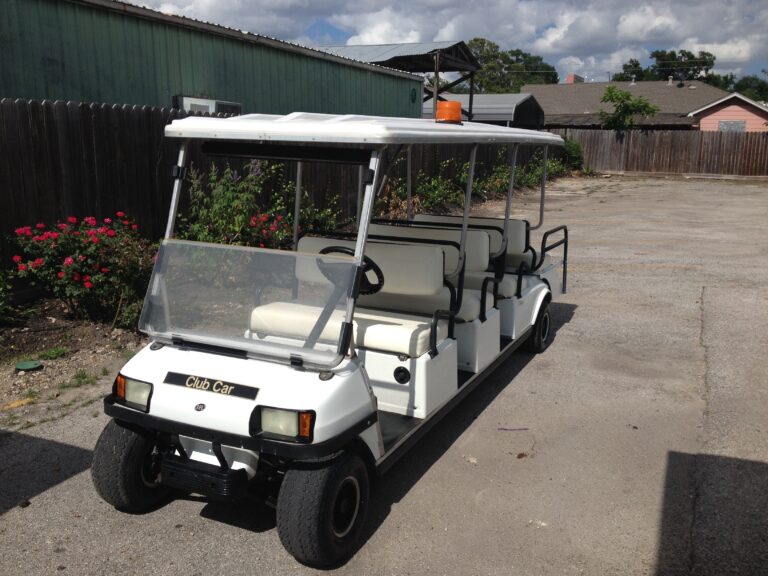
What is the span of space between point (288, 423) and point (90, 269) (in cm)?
383

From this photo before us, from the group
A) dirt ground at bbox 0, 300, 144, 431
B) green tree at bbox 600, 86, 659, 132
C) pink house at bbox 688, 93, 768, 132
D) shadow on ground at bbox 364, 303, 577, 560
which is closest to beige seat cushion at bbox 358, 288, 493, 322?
shadow on ground at bbox 364, 303, 577, 560

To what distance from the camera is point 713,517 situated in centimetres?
359

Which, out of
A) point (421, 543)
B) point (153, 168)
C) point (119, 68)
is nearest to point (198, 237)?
point (153, 168)

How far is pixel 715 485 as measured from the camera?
391cm

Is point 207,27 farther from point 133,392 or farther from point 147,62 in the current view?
point 133,392

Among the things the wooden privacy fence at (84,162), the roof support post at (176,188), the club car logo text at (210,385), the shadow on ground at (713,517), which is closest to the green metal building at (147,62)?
the wooden privacy fence at (84,162)

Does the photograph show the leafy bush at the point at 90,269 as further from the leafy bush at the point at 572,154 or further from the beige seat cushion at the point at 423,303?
the leafy bush at the point at 572,154

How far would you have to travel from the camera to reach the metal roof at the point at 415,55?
55.6ft

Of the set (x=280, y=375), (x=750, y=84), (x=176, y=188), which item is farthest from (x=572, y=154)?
(x=750, y=84)

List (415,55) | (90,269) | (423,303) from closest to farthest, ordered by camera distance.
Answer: (423,303), (90,269), (415,55)

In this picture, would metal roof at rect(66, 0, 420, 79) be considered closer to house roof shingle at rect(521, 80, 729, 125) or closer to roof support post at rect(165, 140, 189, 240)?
roof support post at rect(165, 140, 189, 240)

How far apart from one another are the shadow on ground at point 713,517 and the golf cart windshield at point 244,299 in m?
1.85

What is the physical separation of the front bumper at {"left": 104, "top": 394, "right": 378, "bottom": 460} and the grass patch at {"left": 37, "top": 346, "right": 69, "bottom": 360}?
101 inches

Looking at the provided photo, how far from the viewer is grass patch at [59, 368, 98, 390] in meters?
→ 5.21
